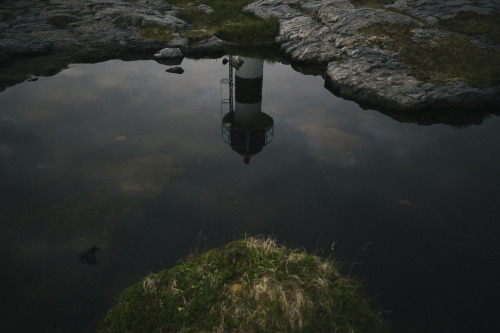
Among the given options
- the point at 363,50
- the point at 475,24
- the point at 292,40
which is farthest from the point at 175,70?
the point at 475,24

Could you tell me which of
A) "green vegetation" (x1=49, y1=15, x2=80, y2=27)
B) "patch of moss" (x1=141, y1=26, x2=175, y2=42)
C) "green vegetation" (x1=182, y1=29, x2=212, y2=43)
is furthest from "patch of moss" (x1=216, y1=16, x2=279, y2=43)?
"green vegetation" (x1=49, y1=15, x2=80, y2=27)

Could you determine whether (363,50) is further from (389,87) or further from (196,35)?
(196,35)

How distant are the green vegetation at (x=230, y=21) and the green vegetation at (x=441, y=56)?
33.4ft

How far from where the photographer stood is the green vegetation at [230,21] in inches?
1179

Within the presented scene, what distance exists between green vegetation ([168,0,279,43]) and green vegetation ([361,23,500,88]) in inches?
400

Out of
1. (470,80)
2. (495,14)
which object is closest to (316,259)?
(470,80)

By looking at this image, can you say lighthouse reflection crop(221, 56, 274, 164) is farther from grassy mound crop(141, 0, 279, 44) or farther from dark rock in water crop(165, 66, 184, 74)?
grassy mound crop(141, 0, 279, 44)

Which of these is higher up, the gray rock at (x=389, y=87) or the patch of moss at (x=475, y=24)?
the patch of moss at (x=475, y=24)

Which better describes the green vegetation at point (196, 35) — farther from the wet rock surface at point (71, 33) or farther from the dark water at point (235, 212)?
the dark water at point (235, 212)

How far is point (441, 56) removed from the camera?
20.4 m

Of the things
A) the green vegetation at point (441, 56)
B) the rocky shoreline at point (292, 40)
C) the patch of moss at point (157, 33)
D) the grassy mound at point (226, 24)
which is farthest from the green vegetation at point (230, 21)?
the green vegetation at point (441, 56)

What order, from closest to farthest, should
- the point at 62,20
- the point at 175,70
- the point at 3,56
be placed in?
the point at 3,56, the point at 175,70, the point at 62,20

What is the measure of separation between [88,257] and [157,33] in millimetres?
25056

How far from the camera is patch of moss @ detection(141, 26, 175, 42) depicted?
2736cm
